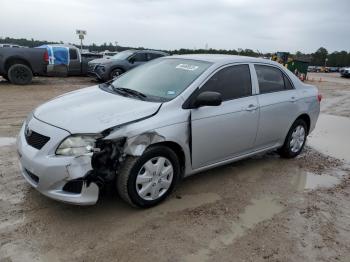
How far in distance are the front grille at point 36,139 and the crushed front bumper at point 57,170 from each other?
4 cm

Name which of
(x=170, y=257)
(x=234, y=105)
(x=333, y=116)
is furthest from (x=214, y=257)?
(x=333, y=116)

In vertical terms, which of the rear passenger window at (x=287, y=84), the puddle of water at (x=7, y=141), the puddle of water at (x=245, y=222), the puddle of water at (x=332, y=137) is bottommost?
the puddle of water at (x=332, y=137)

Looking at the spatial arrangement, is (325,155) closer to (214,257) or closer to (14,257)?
(214,257)

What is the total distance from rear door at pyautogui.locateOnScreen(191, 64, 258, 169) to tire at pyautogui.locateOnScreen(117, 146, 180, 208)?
0.37 meters

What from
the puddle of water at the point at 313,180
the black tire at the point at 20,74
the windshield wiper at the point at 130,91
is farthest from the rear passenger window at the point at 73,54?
the puddle of water at the point at 313,180

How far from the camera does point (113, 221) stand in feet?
12.1

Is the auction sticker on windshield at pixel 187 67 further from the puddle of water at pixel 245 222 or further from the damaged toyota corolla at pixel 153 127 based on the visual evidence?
the puddle of water at pixel 245 222

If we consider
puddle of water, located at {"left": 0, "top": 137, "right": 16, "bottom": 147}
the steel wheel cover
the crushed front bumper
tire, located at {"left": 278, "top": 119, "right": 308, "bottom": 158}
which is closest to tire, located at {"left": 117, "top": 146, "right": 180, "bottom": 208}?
the crushed front bumper

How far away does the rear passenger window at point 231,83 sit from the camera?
176 inches

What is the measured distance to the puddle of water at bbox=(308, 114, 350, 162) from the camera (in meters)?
6.79

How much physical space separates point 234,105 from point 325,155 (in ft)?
9.19

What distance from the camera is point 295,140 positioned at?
5949 millimetres

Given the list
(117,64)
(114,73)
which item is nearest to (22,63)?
(114,73)

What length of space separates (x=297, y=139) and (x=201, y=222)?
9.61 feet
